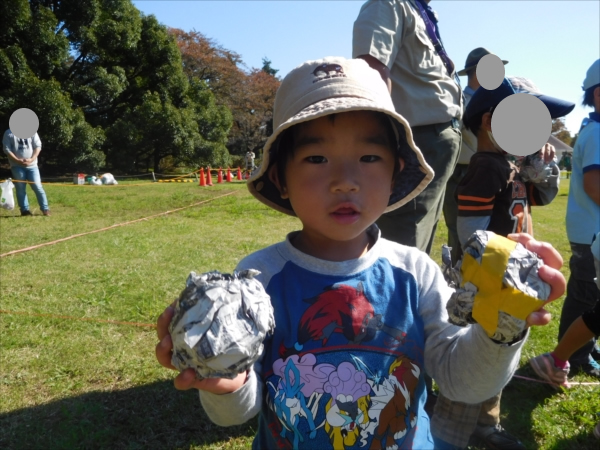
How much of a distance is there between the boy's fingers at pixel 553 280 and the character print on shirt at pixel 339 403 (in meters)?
0.45

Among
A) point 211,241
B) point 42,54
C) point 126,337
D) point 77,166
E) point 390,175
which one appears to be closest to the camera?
point 390,175

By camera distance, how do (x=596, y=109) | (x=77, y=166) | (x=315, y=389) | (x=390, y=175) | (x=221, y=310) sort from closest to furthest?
(x=221, y=310) < (x=315, y=389) < (x=390, y=175) < (x=596, y=109) < (x=77, y=166)

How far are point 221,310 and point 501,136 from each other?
3.31 ft

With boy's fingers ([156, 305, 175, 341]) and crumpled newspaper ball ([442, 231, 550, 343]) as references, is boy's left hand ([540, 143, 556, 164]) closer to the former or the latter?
crumpled newspaper ball ([442, 231, 550, 343])

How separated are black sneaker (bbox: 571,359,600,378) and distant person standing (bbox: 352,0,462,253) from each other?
1312 millimetres

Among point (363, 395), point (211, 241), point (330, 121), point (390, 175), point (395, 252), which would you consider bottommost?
point (211, 241)

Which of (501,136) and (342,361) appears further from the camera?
(501,136)

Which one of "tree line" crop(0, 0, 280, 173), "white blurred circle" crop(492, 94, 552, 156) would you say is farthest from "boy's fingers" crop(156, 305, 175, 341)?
"tree line" crop(0, 0, 280, 173)

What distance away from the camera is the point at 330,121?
126 cm

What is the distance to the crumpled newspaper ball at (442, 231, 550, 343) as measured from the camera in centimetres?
93

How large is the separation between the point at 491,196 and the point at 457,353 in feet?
3.90

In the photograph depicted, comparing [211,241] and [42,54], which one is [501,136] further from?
[42,54]

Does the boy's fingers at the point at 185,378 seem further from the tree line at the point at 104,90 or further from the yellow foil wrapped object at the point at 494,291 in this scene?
the tree line at the point at 104,90

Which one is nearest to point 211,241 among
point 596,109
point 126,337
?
point 126,337
